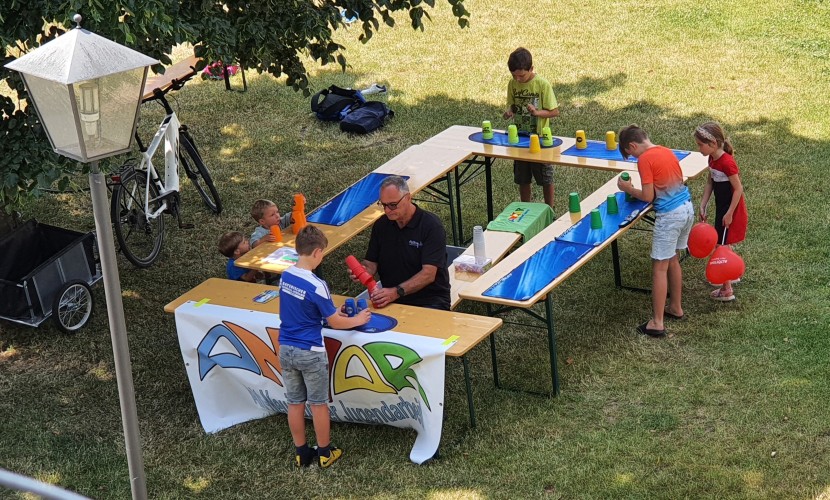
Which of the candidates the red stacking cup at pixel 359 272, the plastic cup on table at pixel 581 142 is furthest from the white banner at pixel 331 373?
the plastic cup on table at pixel 581 142

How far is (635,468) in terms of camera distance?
6.28 meters

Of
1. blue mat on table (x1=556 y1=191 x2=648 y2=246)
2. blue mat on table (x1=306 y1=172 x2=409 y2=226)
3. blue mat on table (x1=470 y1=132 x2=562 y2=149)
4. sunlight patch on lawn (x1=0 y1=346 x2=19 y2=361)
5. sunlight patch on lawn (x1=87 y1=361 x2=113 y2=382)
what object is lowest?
sunlight patch on lawn (x1=87 y1=361 x2=113 y2=382)

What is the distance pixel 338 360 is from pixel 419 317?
0.61m

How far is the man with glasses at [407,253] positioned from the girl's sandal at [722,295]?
2.58 m

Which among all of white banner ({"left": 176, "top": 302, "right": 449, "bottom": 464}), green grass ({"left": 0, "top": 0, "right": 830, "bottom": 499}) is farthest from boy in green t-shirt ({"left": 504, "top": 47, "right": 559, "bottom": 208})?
white banner ({"left": 176, "top": 302, "right": 449, "bottom": 464})

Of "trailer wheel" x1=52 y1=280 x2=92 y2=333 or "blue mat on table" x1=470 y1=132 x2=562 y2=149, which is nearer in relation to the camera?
"trailer wheel" x1=52 y1=280 x2=92 y2=333

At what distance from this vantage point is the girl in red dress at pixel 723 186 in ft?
25.7

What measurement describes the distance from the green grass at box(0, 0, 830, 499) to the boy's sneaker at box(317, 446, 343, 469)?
72mm

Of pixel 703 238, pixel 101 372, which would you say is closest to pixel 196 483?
pixel 101 372

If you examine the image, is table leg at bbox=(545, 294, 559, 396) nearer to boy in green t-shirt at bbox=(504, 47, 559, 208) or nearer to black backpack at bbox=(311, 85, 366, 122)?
boy in green t-shirt at bbox=(504, 47, 559, 208)

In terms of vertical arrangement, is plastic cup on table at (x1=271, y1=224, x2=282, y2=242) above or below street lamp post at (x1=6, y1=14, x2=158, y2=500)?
below

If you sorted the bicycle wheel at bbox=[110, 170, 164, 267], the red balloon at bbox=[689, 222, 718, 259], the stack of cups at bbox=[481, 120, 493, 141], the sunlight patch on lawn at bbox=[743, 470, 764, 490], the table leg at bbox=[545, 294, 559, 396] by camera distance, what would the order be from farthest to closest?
the stack of cups at bbox=[481, 120, 493, 141] → the bicycle wheel at bbox=[110, 170, 164, 267] → the red balloon at bbox=[689, 222, 718, 259] → the table leg at bbox=[545, 294, 559, 396] → the sunlight patch on lawn at bbox=[743, 470, 764, 490]

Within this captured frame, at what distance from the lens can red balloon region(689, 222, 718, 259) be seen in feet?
26.2

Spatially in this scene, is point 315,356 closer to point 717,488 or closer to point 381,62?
point 717,488
